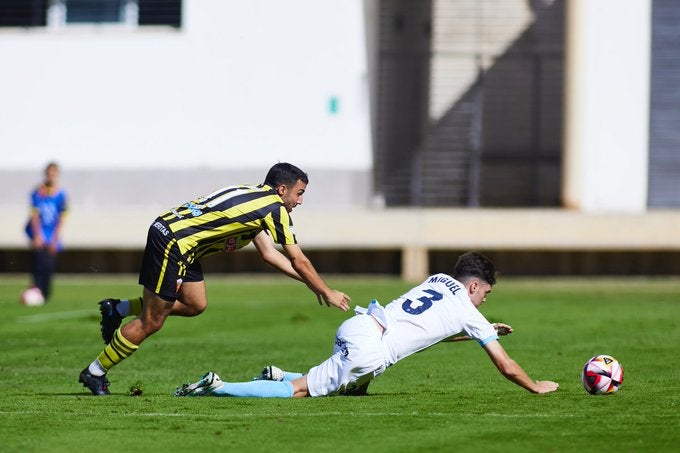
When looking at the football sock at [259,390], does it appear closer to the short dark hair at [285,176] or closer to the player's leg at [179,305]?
the player's leg at [179,305]

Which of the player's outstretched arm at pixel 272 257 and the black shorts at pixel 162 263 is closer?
the black shorts at pixel 162 263

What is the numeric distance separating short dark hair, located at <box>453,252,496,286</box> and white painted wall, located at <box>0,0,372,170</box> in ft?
67.0

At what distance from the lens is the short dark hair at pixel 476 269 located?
9.63 meters

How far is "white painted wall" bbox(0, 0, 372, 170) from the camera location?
3006 cm

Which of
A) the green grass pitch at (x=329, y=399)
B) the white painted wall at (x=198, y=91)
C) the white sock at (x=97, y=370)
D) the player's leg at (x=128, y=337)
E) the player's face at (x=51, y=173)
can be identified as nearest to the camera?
the green grass pitch at (x=329, y=399)

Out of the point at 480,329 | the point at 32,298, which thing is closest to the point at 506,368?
the point at 480,329

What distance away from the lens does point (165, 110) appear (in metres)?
30.7

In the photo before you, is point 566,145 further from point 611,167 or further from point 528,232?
point 528,232

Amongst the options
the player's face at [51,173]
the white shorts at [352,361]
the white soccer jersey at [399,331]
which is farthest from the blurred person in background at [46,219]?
the white soccer jersey at [399,331]

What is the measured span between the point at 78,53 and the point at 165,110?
2.54m

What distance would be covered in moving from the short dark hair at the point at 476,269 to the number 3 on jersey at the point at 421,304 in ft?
0.75

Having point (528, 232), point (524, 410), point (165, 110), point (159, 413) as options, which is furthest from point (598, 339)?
point (165, 110)

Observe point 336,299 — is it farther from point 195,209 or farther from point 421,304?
point 195,209

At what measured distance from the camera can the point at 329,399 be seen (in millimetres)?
9711
